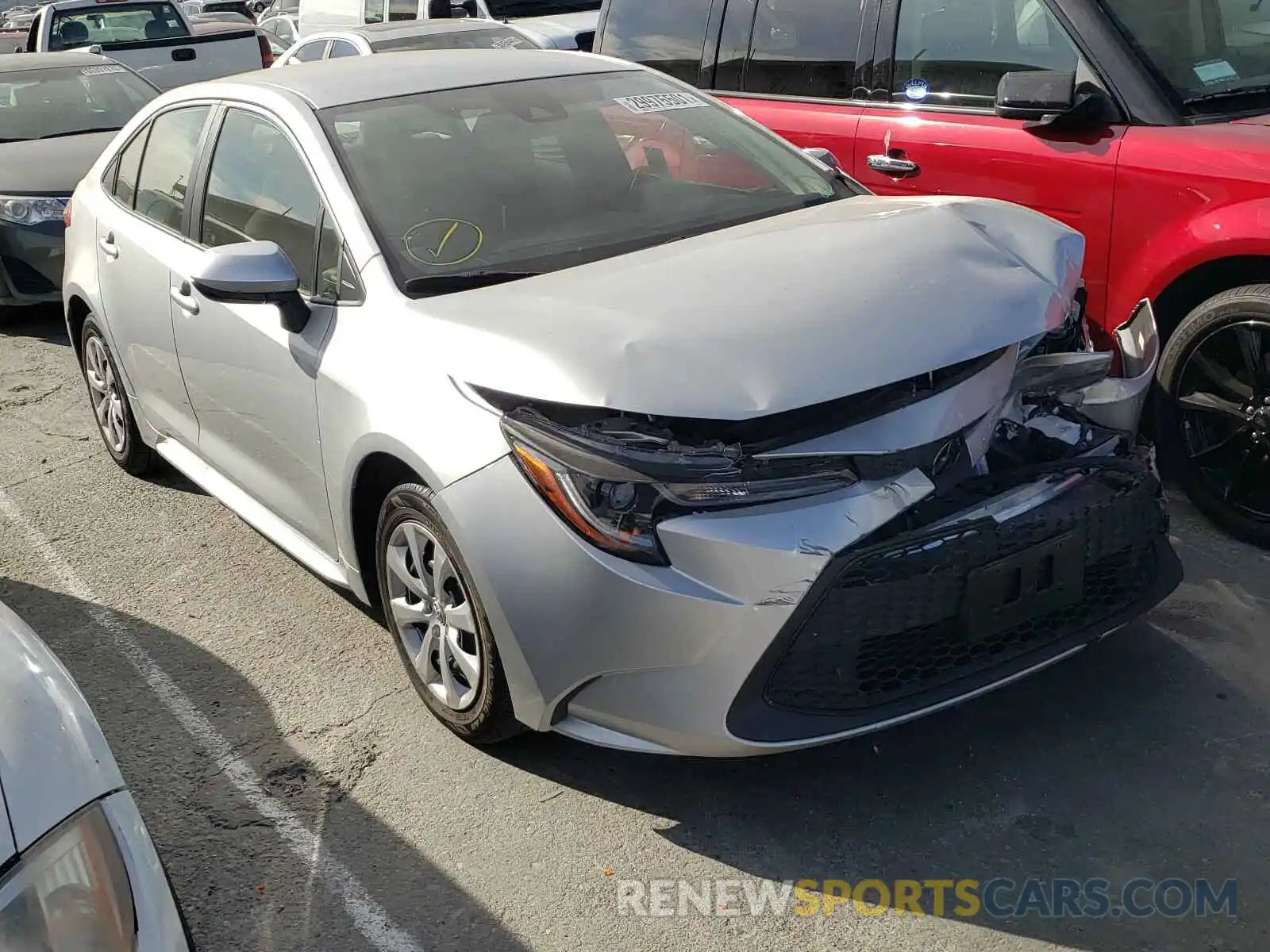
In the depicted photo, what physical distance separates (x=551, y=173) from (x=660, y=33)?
251cm

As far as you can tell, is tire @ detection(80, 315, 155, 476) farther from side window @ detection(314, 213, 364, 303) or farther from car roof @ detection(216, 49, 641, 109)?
side window @ detection(314, 213, 364, 303)

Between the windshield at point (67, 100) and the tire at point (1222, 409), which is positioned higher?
the windshield at point (67, 100)

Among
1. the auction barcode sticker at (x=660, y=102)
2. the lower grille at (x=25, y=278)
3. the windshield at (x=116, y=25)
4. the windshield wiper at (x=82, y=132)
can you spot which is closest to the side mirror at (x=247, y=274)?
the auction barcode sticker at (x=660, y=102)

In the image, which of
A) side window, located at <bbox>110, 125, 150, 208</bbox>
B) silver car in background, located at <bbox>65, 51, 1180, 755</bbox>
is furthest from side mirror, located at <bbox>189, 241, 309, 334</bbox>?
side window, located at <bbox>110, 125, 150, 208</bbox>

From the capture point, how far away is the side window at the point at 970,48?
4.60 meters

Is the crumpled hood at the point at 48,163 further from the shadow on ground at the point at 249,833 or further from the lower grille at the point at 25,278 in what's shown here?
the shadow on ground at the point at 249,833

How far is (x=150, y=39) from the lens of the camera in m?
13.8

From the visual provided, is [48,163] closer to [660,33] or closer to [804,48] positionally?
[660,33]

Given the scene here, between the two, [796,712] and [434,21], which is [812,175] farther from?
[434,21]

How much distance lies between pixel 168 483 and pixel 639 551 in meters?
3.41

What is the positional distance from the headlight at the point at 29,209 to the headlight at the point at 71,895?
265 inches

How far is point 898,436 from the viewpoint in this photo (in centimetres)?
290

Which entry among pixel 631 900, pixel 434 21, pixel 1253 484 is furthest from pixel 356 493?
pixel 434 21

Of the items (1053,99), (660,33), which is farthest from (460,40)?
(1053,99)
